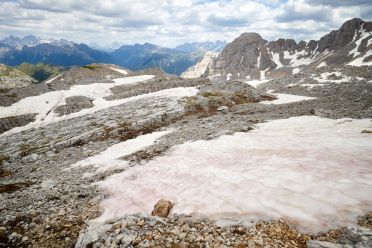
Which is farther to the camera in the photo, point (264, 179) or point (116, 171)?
point (116, 171)

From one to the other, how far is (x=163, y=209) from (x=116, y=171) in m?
11.4

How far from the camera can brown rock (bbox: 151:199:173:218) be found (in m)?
15.4

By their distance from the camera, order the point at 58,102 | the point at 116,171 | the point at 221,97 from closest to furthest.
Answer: the point at 116,171
the point at 221,97
the point at 58,102

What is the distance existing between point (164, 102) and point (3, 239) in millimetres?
43169

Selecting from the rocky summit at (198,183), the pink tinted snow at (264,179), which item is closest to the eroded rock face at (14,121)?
the rocky summit at (198,183)

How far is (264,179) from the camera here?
1777 centimetres

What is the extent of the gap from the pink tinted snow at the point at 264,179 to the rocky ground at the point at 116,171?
3.38 feet

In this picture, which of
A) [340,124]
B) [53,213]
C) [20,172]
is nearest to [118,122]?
[20,172]

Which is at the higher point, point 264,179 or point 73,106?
point 264,179

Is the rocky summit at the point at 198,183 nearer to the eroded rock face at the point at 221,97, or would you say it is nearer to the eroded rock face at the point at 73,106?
the eroded rock face at the point at 221,97

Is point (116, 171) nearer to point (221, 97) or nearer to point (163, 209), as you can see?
point (163, 209)

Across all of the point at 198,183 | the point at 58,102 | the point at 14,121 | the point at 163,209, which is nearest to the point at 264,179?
the point at 198,183

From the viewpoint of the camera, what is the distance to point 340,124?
1192 inches

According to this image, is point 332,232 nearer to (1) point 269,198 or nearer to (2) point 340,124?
(1) point 269,198
